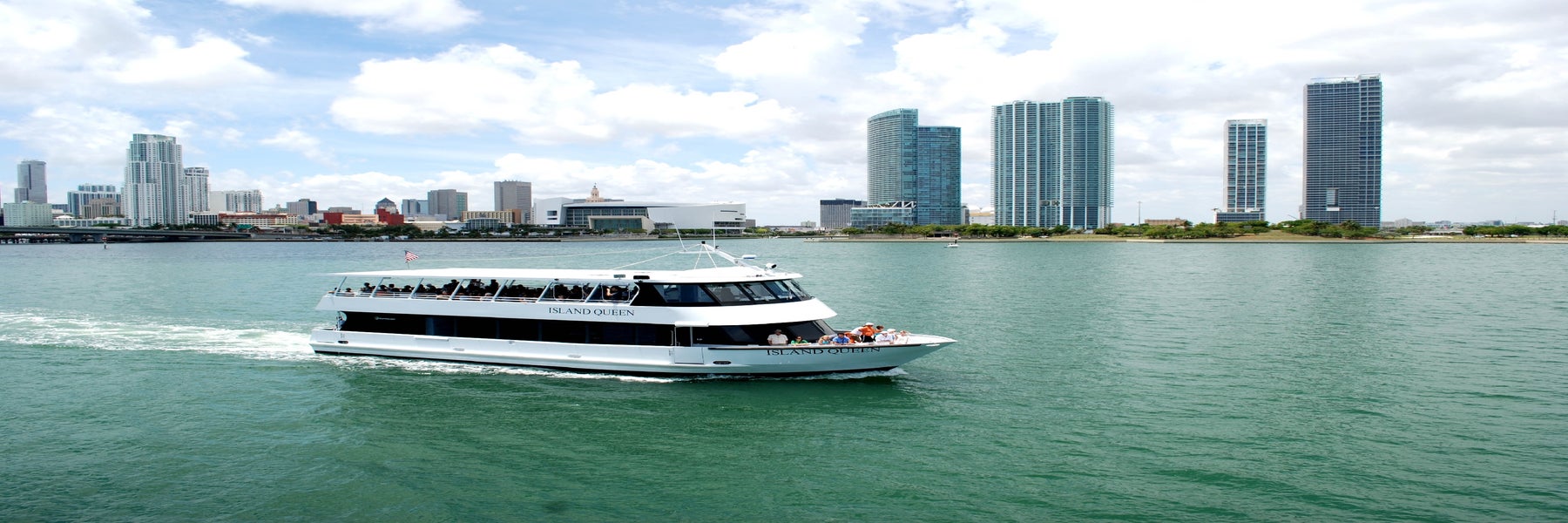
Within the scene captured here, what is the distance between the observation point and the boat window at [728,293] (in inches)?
1031

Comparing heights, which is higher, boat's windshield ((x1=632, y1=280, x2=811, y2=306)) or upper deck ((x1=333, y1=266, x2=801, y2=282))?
upper deck ((x1=333, y1=266, x2=801, y2=282))

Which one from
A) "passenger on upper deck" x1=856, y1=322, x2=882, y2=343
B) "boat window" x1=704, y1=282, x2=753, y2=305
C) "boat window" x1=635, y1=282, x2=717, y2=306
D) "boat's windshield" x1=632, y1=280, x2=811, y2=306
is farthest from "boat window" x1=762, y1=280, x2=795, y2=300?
"passenger on upper deck" x1=856, y1=322, x2=882, y2=343

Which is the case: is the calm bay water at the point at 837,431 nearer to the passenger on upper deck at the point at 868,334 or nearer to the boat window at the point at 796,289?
the passenger on upper deck at the point at 868,334

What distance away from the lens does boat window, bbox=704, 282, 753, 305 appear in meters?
26.2

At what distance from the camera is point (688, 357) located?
25.7 m

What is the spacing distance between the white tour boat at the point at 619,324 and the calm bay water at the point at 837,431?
636 millimetres

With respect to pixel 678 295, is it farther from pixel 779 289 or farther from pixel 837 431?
pixel 837 431

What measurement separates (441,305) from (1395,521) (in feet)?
82.1

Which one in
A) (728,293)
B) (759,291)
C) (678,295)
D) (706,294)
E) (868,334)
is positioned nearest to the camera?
(868,334)

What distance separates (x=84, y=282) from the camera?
69.9 m

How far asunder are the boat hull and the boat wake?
0.91 ft

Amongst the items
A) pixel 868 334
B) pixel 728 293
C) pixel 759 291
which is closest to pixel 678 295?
pixel 728 293

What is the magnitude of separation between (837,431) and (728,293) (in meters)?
6.89

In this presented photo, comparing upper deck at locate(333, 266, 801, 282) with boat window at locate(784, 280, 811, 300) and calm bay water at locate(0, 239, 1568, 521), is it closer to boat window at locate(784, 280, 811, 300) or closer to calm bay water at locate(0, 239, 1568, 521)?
boat window at locate(784, 280, 811, 300)
